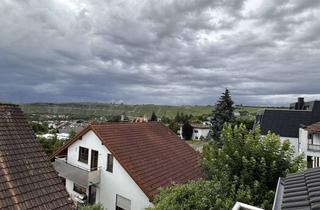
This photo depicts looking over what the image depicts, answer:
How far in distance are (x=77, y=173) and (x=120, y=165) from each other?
384 cm

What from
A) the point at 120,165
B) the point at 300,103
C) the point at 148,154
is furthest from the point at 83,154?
the point at 300,103

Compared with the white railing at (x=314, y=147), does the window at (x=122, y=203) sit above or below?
below

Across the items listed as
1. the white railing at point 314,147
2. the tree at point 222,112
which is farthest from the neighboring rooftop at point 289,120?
the tree at point 222,112

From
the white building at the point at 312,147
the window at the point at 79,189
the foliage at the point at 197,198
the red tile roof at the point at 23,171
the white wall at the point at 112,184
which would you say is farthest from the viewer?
the white building at the point at 312,147

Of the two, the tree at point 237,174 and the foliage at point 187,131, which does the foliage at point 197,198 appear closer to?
the tree at point 237,174

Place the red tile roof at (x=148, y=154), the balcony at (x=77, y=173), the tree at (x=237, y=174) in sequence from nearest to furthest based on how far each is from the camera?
1. the tree at (x=237, y=174)
2. the red tile roof at (x=148, y=154)
3. the balcony at (x=77, y=173)

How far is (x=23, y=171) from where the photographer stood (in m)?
9.21

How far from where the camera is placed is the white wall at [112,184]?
1633cm

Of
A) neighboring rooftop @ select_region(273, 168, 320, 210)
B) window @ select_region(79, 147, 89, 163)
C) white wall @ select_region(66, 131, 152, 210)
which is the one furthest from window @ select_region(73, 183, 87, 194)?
neighboring rooftop @ select_region(273, 168, 320, 210)

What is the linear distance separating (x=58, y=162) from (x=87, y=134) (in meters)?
3.79

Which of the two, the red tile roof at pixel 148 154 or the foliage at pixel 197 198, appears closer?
the foliage at pixel 197 198

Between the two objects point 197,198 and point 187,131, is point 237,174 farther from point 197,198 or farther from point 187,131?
point 187,131

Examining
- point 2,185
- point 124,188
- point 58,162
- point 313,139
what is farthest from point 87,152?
point 313,139

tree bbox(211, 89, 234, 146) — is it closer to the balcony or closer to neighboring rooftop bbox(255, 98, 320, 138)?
the balcony
